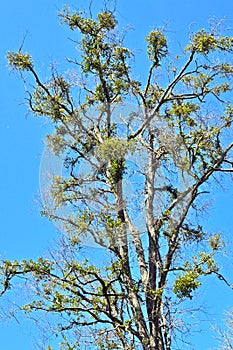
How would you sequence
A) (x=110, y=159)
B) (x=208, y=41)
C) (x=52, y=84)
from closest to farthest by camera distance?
(x=110, y=159) → (x=208, y=41) → (x=52, y=84)

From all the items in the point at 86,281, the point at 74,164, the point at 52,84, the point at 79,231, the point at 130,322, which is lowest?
the point at 130,322

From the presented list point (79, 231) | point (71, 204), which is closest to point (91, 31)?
point (71, 204)

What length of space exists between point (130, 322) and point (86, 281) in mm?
669

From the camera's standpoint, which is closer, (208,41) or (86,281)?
(86,281)

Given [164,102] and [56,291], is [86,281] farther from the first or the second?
[164,102]

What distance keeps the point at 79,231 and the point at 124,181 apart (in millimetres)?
835

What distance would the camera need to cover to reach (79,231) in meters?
6.16

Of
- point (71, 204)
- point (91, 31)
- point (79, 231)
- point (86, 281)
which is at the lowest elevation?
point (86, 281)

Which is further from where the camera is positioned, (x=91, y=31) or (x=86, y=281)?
(x=91, y=31)

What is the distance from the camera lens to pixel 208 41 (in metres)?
6.82

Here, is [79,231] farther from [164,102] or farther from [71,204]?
[164,102]

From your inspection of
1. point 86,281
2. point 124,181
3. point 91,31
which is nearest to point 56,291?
point 86,281

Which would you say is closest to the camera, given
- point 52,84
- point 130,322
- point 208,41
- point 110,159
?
point 130,322

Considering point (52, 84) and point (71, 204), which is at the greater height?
point (52, 84)
